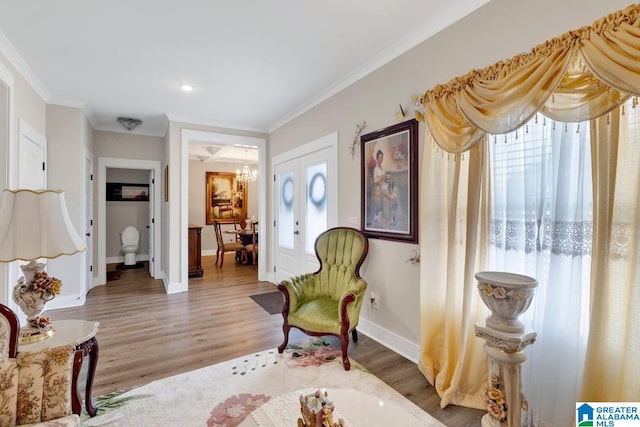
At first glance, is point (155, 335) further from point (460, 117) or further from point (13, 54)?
Answer: point (460, 117)

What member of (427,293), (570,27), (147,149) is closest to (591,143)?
(570,27)

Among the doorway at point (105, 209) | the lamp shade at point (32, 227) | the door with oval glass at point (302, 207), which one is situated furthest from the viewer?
the doorway at point (105, 209)

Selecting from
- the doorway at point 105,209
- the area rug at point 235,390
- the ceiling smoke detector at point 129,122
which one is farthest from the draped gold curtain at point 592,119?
the doorway at point 105,209

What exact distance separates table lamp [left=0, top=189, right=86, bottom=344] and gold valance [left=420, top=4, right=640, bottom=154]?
2.34 m

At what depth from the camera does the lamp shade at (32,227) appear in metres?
1.53

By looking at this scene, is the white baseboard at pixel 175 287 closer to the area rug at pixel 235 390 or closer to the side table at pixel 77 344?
the area rug at pixel 235 390

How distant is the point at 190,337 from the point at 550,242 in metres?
2.99

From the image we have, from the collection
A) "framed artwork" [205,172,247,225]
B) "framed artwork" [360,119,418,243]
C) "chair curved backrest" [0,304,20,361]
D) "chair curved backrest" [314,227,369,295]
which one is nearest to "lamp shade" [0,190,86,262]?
"chair curved backrest" [0,304,20,361]

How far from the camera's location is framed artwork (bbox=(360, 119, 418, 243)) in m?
2.44

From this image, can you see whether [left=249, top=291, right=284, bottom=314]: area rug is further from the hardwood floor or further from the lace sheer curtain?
the lace sheer curtain

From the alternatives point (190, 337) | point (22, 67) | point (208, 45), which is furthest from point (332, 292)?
point (22, 67)

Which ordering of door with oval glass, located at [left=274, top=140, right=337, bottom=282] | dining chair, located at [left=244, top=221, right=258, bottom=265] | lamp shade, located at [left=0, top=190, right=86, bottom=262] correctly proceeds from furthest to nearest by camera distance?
dining chair, located at [left=244, top=221, right=258, bottom=265] < door with oval glass, located at [left=274, top=140, right=337, bottom=282] < lamp shade, located at [left=0, top=190, right=86, bottom=262]

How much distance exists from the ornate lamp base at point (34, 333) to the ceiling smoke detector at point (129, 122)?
3759mm

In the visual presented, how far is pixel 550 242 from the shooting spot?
1.60 m
